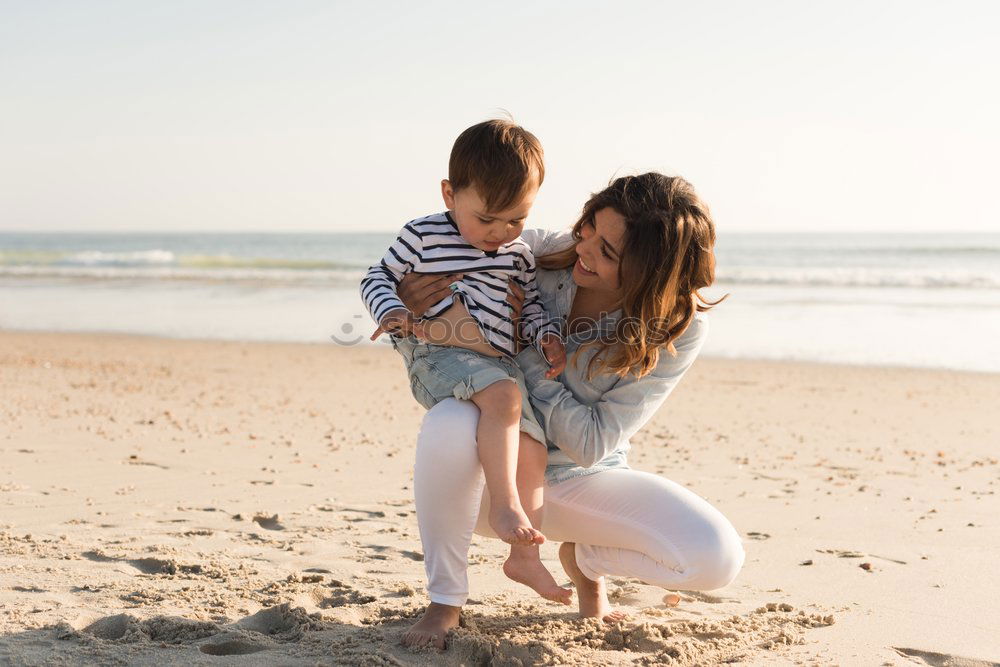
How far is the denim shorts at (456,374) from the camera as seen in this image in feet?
9.23

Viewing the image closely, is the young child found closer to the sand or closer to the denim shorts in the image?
the denim shorts

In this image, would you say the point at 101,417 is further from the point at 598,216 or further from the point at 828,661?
the point at 828,661

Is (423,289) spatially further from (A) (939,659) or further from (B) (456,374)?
(A) (939,659)

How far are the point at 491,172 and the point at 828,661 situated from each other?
182 cm

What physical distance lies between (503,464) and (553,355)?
43cm

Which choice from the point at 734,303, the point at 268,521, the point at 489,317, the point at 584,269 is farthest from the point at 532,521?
the point at 734,303

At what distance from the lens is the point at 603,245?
2938 mm

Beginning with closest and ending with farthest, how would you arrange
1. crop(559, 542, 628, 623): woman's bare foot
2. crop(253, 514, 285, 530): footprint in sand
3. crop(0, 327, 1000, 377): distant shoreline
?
crop(559, 542, 628, 623): woman's bare foot < crop(253, 514, 285, 530): footprint in sand < crop(0, 327, 1000, 377): distant shoreline

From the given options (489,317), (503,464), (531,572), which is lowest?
(531,572)

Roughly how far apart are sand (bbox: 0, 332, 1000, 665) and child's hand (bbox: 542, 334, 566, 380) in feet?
2.72

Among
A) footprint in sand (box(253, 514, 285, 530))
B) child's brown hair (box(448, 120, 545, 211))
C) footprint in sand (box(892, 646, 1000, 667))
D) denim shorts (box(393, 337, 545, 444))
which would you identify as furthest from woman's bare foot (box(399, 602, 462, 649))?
footprint in sand (box(253, 514, 285, 530))

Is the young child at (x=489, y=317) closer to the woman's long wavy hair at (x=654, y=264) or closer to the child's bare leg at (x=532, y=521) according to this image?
the child's bare leg at (x=532, y=521)

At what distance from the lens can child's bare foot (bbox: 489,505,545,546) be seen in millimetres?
2666

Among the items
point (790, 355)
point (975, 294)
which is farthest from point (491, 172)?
point (975, 294)
